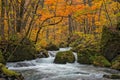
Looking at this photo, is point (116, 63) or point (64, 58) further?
point (64, 58)

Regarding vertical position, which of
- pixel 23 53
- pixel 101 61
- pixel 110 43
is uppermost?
pixel 110 43

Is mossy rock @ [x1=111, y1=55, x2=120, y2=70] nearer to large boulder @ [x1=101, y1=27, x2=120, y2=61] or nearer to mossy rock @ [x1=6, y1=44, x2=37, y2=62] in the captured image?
large boulder @ [x1=101, y1=27, x2=120, y2=61]

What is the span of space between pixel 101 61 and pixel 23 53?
5.31 metres

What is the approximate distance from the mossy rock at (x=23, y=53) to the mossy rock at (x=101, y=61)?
4398 mm

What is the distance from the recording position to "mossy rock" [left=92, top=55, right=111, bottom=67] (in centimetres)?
1571

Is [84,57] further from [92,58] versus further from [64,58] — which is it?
[64,58]

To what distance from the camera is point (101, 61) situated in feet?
52.4

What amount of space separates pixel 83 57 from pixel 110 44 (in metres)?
2.01

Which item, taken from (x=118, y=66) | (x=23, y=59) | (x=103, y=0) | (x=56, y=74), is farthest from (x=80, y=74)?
(x=103, y=0)

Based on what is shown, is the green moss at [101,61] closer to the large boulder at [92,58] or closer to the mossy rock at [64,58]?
the large boulder at [92,58]

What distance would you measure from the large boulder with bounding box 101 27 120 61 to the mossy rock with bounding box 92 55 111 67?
1.78 ft

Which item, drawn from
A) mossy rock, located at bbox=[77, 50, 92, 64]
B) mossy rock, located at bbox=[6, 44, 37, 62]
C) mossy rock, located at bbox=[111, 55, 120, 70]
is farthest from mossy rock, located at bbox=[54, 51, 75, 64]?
mossy rock, located at bbox=[111, 55, 120, 70]

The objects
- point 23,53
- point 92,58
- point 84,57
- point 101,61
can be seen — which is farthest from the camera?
point 23,53

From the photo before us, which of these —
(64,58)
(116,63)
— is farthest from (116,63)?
(64,58)
